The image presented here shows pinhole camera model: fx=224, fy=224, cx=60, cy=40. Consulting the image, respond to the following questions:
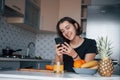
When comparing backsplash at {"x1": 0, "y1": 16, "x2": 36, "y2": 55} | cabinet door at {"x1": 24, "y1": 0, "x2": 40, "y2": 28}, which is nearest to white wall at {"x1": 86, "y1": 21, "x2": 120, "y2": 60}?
cabinet door at {"x1": 24, "y1": 0, "x2": 40, "y2": 28}

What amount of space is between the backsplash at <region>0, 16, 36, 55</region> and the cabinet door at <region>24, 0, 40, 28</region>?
246 mm

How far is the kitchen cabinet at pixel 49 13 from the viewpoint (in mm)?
4242

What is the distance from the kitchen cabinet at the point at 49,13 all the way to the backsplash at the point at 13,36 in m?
0.40

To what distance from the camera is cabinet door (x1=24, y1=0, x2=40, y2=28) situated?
3.56m

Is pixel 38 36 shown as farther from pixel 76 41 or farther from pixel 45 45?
pixel 76 41

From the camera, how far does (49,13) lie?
4273mm

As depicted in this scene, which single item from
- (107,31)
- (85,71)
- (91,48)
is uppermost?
(107,31)

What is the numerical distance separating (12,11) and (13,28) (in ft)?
1.79

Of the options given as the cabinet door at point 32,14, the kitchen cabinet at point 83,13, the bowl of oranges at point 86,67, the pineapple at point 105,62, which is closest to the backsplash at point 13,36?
the cabinet door at point 32,14

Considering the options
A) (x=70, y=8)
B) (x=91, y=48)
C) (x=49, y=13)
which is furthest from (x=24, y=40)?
(x=91, y=48)

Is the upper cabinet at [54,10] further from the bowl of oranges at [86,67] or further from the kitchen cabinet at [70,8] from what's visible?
the bowl of oranges at [86,67]

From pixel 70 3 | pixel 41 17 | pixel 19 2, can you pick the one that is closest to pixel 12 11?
pixel 19 2

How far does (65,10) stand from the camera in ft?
14.0

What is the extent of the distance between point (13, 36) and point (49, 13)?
1.01 meters
